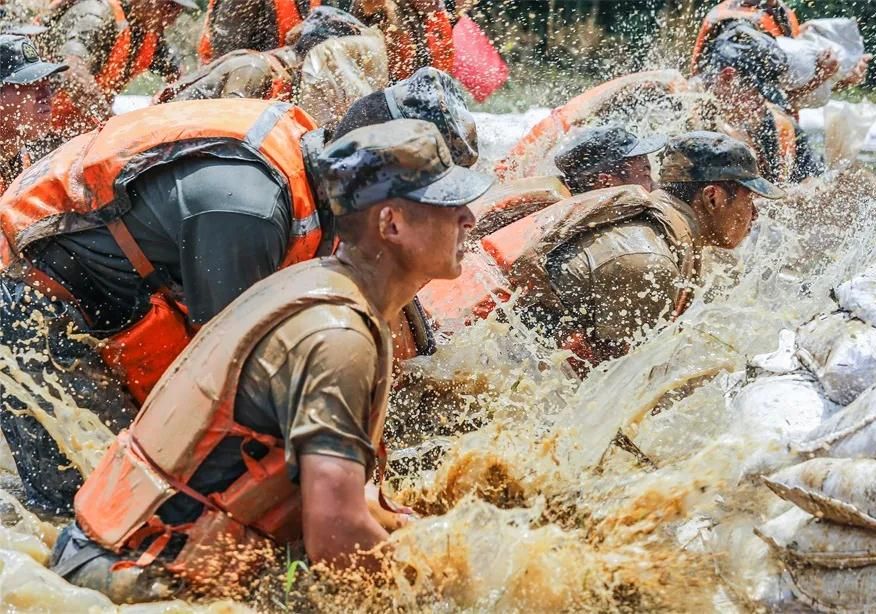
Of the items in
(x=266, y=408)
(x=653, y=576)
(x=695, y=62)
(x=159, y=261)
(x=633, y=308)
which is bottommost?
(x=695, y=62)

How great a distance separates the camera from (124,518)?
268 cm

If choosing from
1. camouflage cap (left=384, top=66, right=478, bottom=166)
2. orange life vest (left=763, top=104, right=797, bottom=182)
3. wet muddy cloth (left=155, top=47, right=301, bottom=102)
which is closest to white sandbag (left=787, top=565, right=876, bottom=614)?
camouflage cap (left=384, top=66, right=478, bottom=166)

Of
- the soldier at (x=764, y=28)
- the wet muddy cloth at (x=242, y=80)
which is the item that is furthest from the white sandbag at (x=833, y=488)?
the soldier at (x=764, y=28)

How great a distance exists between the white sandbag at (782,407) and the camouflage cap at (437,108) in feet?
3.45

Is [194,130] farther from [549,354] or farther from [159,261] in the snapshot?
[549,354]

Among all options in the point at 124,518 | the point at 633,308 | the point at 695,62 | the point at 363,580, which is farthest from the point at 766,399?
the point at 695,62

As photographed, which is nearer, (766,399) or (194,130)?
(194,130)

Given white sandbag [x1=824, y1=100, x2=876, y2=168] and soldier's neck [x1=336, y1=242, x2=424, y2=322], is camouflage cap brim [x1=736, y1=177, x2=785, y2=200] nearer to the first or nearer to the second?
soldier's neck [x1=336, y1=242, x2=424, y2=322]

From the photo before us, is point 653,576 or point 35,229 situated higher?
point 35,229

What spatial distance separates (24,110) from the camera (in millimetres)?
5305

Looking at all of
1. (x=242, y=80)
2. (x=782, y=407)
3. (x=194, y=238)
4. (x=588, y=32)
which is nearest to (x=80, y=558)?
(x=194, y=238)

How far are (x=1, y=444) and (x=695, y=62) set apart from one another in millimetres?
5059

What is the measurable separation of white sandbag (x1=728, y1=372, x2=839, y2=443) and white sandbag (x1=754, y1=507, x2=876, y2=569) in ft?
1.05

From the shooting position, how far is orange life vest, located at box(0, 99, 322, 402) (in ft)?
11.5
